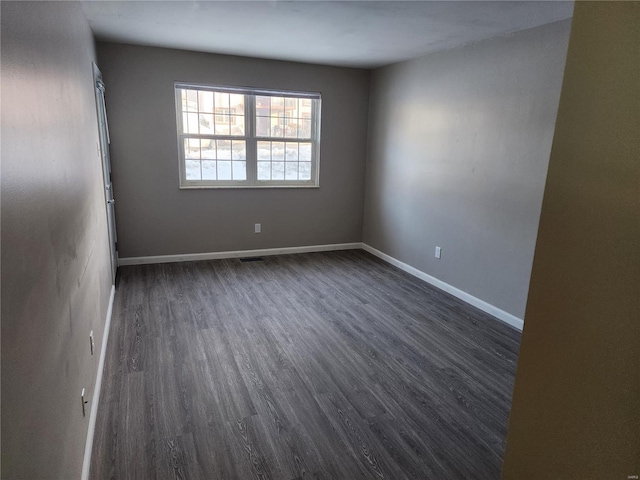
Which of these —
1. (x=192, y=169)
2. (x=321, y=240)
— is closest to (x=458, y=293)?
(x=321, y=240)

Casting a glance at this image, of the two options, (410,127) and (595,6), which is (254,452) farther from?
(410,127)

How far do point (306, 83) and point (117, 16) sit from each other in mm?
2378

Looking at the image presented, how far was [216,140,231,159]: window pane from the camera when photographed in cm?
490

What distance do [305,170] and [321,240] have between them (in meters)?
1.02

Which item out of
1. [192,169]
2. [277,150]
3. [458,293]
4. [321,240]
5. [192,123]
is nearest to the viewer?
[458,293]

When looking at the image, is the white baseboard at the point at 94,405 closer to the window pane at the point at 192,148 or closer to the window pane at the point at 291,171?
the window pane at the point at 192,148

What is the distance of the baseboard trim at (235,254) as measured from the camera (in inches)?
186

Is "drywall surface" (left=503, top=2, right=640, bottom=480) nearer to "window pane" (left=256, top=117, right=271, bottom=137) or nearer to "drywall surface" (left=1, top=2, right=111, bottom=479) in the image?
"drywall surface" (left=1, top=2, right=111, bottom=479)

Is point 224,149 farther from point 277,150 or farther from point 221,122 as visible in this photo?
point 277,150

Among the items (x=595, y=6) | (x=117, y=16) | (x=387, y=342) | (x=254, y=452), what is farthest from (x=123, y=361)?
(x=595, y=6)

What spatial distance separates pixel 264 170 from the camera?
5.17m

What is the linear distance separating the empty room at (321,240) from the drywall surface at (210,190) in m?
0.03

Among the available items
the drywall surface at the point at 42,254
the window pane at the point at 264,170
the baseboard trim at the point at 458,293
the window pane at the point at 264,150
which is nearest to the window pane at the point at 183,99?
the window pane at the point at 264,150

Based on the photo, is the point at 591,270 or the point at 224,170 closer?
the point at 591,270
